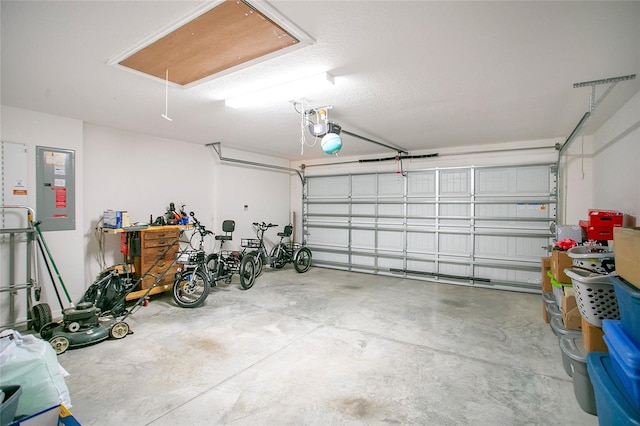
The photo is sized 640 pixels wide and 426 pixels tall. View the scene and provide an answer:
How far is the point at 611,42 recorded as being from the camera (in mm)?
1971

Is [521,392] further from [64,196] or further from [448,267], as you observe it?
[64,196]

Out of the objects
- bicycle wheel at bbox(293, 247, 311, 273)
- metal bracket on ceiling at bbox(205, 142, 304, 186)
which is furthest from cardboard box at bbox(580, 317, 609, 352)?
metal bracket on ceiling at bbox(205, 142, 304, 186)

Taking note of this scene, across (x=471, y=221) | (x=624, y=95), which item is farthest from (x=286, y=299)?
(x=624, y=95)

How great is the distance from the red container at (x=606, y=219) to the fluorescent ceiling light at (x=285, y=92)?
123 inches

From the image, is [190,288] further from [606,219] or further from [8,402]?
[606,219]

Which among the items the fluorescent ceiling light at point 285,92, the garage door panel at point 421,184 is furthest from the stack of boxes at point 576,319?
the fluorescent ceiling light at point 285,92

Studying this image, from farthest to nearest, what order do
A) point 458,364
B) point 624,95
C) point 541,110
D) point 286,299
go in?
point 286,299, point 541,110, point 624,95, point 458,364

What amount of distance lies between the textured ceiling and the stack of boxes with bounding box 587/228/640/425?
136 centimetres

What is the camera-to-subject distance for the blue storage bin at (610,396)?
1.17 metres

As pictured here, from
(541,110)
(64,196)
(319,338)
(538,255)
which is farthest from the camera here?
(538,255)

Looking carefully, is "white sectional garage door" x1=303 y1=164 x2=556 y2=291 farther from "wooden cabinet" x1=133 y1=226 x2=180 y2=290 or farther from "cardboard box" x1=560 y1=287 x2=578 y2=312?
"wooden cabinet" x1=133 y1=226 x2=180 y2=290

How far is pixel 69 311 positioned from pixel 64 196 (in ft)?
5.53

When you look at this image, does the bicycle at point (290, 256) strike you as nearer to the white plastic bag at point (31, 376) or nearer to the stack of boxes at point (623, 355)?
the white plastic bag at point (31, 376)

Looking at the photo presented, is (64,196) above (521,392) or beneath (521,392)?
above
